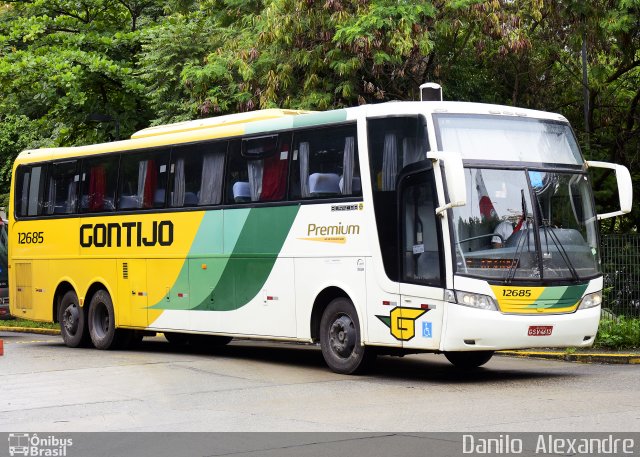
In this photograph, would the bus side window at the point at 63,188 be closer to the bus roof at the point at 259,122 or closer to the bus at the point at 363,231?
the bus roof at the point at 259,122

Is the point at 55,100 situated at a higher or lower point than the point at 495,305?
higher

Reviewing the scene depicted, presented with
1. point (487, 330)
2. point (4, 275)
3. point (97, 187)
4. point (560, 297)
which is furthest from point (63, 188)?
point (560, 297)

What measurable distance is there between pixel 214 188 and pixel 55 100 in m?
12.9

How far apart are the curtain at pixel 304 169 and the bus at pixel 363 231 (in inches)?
1.3

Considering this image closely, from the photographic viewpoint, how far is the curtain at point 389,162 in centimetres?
1547

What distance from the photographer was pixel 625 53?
→ 23.6 m

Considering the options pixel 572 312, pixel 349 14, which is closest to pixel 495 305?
pixel 572 312

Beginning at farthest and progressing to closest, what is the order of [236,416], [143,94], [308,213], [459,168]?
[143,94] < [308,213] < [459,168] < [236,416]

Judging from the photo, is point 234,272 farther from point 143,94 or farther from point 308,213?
point 143,94

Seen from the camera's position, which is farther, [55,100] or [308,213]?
[55,100]

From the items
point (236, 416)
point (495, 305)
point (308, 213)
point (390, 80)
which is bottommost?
point (236, 416)

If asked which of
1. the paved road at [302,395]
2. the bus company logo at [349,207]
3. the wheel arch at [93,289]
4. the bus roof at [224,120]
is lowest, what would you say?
the paved road at [302,395]

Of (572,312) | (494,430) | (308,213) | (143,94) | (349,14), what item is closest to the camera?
(494,430)
